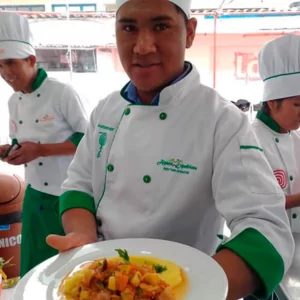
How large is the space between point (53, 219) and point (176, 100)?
4.41 ft

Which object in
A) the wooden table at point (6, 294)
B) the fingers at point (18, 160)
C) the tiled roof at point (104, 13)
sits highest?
the tiled roof at point (104, 13)

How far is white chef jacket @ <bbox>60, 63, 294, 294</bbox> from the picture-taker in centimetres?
78

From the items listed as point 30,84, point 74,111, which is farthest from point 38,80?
point 74,111

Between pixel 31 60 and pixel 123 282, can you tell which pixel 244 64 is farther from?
pixel 123 282

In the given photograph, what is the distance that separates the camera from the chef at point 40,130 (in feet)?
6.69

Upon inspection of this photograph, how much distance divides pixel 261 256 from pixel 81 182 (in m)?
0.56

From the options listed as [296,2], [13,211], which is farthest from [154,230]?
[296,2]

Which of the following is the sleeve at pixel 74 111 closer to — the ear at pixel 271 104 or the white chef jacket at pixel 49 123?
the white chef jacket at pixel 49 123

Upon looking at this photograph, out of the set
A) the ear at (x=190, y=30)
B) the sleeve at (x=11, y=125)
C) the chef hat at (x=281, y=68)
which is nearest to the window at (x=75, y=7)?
the sleeve at (x=11, y=125)

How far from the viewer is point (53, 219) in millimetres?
2049

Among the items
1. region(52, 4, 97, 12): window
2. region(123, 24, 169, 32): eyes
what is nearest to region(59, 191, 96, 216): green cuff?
region(123, 24, 169, 32): eyes

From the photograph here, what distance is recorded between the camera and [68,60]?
3416 millimetres

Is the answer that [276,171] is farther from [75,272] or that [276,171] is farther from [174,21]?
[75,272]

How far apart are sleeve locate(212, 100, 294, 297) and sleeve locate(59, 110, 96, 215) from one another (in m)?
0.38
